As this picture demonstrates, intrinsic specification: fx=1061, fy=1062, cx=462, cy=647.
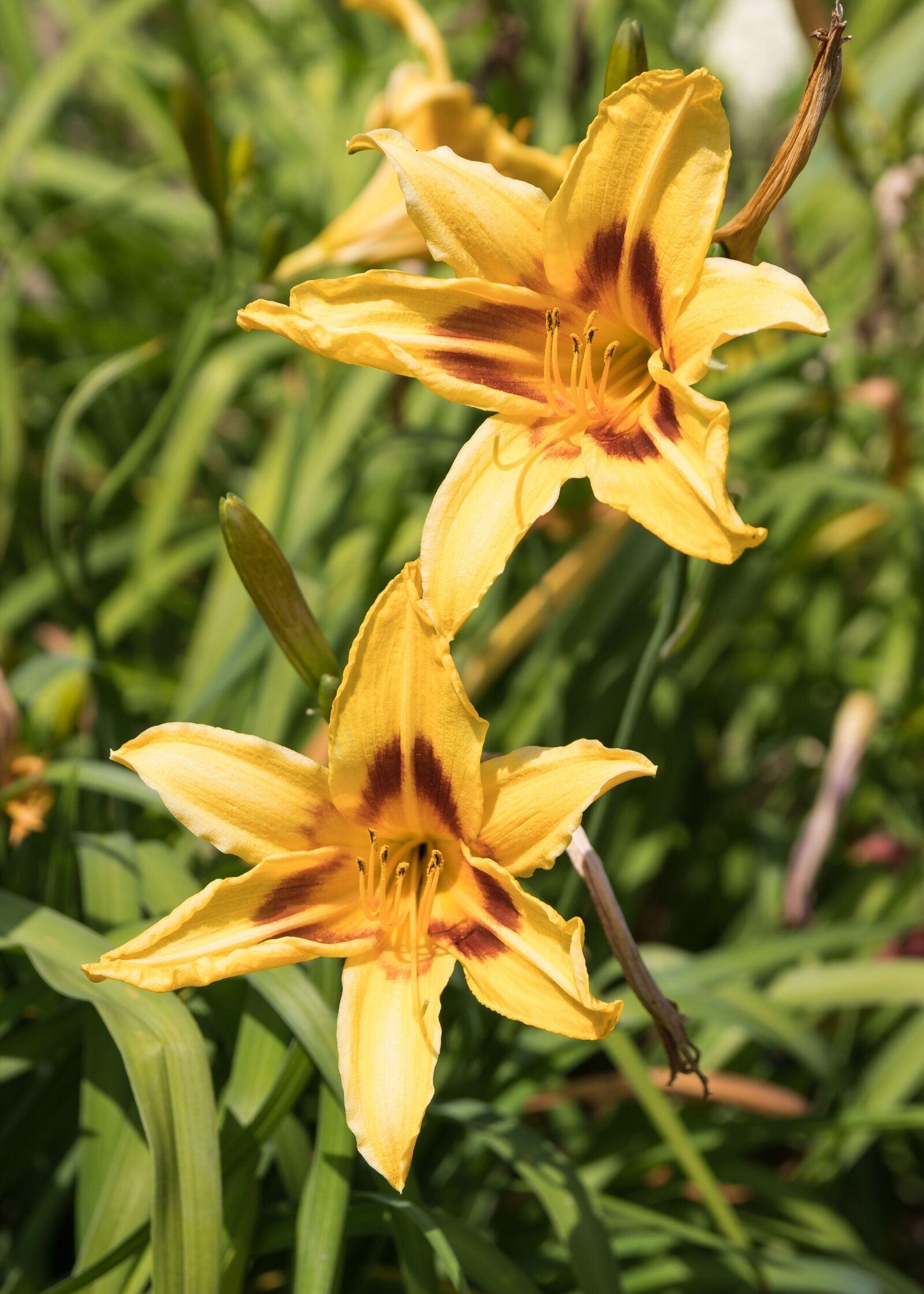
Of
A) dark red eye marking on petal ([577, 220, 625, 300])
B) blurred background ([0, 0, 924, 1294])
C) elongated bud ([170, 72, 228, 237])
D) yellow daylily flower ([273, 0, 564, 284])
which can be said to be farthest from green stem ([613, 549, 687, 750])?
elongated bud ([170, 72, 228, 237])

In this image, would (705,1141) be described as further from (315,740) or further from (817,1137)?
(315,740)

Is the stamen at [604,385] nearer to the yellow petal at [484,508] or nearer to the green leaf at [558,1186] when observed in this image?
the yellow petal at [484,508]

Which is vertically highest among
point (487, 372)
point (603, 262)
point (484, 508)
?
point (603, 262)

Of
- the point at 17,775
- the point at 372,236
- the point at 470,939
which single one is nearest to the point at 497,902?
the point at 470,939

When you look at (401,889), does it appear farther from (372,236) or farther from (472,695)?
(372,236)

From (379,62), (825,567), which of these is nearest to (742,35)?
(379,62)

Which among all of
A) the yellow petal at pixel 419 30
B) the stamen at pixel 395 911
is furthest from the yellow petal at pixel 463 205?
the yellow petal at pixel 419 30

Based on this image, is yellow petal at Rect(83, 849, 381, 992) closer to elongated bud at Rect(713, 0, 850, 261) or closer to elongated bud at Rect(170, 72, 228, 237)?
elongated bud at Rect(713, 0, 850, 261)
